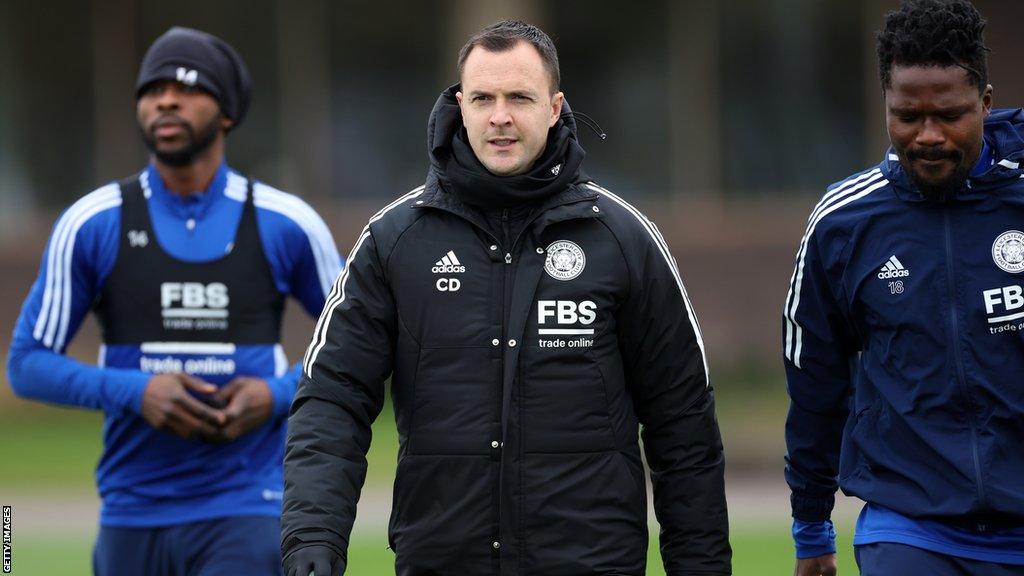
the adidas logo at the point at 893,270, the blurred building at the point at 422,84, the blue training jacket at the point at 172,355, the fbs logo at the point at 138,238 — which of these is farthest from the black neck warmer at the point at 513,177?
the blurred building at the point at 422,84

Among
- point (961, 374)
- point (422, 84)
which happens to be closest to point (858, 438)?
point (961, 374)

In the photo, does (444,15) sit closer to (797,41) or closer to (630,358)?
(797,41)

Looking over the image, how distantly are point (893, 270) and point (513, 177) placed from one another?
3.71ft

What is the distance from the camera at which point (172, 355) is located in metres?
6.13

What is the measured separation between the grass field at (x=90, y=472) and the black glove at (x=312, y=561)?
18.4 ft

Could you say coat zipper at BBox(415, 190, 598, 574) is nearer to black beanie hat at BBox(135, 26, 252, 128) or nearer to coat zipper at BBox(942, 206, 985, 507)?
coat zipper at BBox(942, 206, 985, 507)

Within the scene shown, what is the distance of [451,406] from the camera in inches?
182

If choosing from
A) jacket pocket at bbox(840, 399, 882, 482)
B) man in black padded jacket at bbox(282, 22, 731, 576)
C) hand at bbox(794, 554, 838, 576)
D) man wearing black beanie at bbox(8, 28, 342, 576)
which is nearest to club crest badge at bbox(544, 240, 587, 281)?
man in black padded jacket at bbox(282, 22, 731, 576)

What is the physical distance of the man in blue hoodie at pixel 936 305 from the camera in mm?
4730

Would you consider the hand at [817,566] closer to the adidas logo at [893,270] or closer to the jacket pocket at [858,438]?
the jacket pocket at [858,438]

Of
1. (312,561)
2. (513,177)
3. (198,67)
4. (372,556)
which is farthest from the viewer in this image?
(372,556)

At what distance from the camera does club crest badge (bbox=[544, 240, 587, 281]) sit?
4.72 m

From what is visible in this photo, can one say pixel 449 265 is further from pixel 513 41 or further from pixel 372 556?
pixel 372 556

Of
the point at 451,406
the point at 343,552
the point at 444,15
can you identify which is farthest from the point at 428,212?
the point at 444,15
